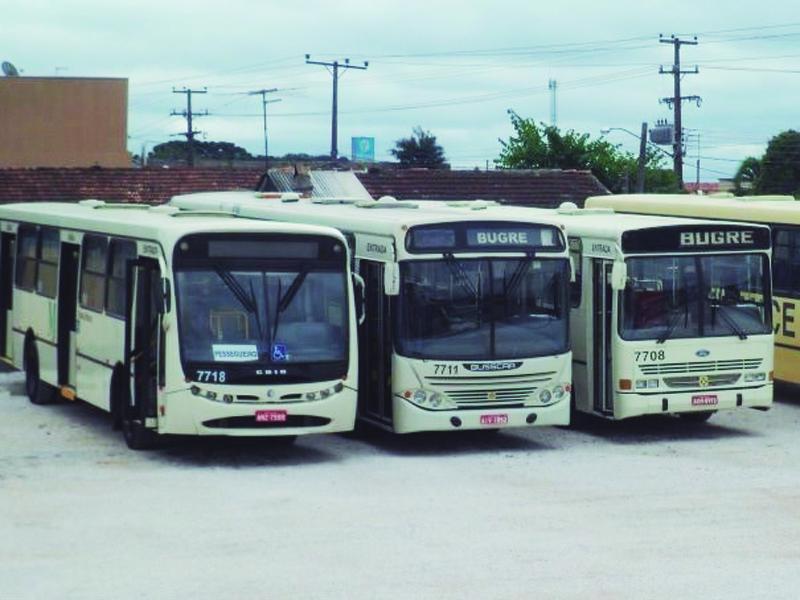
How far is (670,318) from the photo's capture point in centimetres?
2058

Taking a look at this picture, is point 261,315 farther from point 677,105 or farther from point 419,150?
point 419,150

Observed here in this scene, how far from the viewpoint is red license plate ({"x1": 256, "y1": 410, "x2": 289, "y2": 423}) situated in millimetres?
18281

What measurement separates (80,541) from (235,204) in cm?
1269

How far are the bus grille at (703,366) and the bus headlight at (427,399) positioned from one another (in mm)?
2521

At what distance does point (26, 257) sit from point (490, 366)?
835cm

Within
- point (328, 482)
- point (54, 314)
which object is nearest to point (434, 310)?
point (328, 482)

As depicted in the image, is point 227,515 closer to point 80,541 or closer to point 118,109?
point 80,541

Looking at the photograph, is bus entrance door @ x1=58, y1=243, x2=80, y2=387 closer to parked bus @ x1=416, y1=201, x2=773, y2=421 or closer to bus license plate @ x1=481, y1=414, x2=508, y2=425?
bus license plate @ x1=481, y1=414, x2=508, y2=425

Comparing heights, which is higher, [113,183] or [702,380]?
[113,183]

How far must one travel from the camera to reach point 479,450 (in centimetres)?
1994

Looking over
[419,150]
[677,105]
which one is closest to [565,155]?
[677,105]

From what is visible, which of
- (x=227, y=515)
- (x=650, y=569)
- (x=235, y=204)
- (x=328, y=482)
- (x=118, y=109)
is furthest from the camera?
(x=118, y=109)

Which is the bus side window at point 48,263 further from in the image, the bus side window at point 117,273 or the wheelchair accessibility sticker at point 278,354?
the wheelchair accessibility sticker at point 278,354

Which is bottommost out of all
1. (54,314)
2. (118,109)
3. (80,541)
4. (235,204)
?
(80,541)
